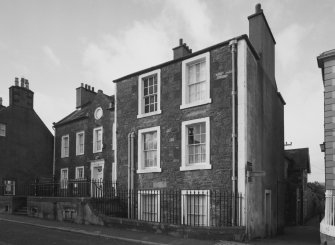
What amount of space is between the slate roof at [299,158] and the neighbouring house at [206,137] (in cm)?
1223

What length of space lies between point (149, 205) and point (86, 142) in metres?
10.1

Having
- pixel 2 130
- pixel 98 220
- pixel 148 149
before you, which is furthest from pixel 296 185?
pixel 2 130

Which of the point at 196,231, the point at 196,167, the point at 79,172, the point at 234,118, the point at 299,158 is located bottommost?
the point at 196,231

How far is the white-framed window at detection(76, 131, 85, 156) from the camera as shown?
2577 cm

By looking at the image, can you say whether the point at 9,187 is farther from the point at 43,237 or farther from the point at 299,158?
the point at 299,158

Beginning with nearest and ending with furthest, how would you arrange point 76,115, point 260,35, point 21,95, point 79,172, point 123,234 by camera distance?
point 123,234 → point 260,35 → point 79,172 → point 76,115 → point 21,95

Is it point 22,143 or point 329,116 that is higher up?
point 329,116

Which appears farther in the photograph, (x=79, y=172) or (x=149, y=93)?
(x=79, y=172)

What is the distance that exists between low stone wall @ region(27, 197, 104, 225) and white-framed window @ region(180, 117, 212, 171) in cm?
444

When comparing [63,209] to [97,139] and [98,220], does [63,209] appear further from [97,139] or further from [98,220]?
[97,139]

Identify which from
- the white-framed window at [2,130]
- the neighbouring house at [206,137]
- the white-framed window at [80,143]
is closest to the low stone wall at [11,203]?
the white-framed window at [80,143]

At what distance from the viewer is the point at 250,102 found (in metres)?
14.9

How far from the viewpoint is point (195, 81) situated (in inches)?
634

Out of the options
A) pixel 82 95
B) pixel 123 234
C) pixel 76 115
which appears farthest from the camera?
pixel 82 95
